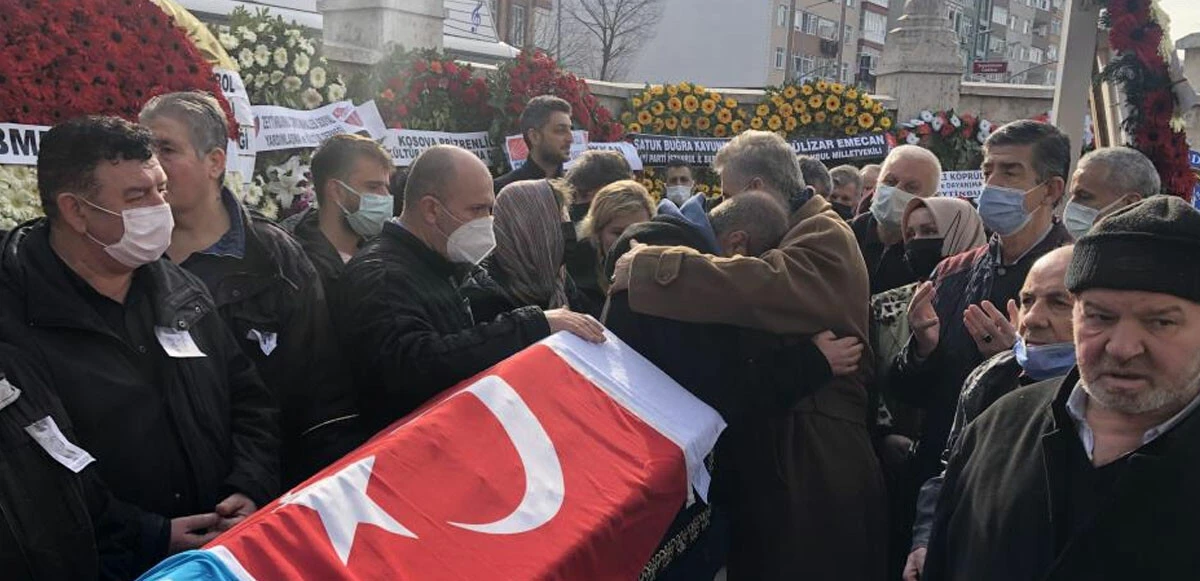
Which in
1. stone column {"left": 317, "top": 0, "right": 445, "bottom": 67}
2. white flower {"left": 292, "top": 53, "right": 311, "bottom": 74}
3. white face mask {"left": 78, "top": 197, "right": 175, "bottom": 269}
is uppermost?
stone column {"left": 317, "top": 0, "right": 445, "bottom": 67}

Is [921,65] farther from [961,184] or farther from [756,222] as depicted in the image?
[756,222]

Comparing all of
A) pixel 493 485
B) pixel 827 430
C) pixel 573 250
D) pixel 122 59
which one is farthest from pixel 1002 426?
pixel 122 59

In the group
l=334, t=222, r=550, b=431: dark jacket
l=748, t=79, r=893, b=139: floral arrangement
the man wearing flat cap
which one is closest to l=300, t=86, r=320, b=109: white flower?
l=334, t=222, r=550, b=431: dark jacket

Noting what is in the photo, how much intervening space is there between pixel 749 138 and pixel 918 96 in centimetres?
960

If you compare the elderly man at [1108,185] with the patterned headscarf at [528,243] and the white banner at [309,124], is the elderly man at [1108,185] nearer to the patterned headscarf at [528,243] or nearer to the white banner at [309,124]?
the patterned headscarf at [528,243]

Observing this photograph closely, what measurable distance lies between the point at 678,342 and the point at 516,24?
143 feet

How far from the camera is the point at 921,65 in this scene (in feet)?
42.4

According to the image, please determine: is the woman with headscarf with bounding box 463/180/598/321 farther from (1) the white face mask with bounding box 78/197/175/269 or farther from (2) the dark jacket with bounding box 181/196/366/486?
(1) the white face mask with bounding box 78/197/175/269

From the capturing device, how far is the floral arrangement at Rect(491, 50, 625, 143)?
8508 millimetres

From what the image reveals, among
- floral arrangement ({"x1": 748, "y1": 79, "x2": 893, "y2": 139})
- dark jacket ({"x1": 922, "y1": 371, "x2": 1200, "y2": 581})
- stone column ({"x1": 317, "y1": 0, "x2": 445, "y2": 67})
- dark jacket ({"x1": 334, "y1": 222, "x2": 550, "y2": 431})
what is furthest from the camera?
floral arrangement ({"x1": 748, "y1": 79, "x2": 893, "y2": 139})

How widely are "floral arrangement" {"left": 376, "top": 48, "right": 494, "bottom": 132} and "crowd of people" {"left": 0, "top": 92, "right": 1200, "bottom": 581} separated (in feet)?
12.2

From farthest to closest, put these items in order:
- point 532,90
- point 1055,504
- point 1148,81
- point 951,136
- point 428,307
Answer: point 951,136 → point 532,90 → point 1148,81 → point 428,307 → point 1055,504

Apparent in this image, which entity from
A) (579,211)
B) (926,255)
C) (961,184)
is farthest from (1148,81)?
(961,184)

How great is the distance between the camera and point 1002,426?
2441 millimetres
